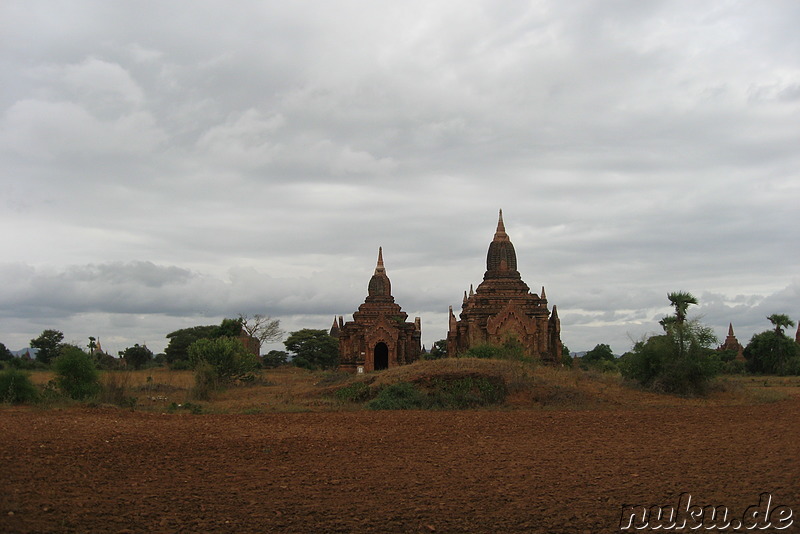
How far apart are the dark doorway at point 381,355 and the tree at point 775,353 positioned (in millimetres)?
28129

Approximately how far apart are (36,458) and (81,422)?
194 inches

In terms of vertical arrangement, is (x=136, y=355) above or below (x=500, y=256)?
below

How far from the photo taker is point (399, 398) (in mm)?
22719

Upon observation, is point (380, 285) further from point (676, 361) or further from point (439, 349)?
point (676, 361)

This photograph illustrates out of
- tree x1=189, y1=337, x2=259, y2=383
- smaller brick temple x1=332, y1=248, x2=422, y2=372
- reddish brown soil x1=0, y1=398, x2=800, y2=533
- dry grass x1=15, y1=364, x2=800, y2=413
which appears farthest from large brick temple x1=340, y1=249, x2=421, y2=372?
reddish brown soil x1=0, y1=398, x2=800, y2=533

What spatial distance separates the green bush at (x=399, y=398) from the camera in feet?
72.7

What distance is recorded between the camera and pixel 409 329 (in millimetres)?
49250

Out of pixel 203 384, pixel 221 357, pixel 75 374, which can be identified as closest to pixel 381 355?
pixel 221 357

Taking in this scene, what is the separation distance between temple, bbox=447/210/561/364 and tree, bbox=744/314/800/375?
1945cm

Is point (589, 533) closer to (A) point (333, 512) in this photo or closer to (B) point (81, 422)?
(A) point (333, 512)

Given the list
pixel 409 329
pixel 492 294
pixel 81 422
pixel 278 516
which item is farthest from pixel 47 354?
pixel 278 516

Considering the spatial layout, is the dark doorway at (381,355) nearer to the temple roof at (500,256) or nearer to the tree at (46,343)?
the temple roof at (500,256)

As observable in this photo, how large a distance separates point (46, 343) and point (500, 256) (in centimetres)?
4359

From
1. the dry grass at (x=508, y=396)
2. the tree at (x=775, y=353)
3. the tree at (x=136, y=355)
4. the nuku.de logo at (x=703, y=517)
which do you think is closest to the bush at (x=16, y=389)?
the dry grass at (x=508, y=396)
